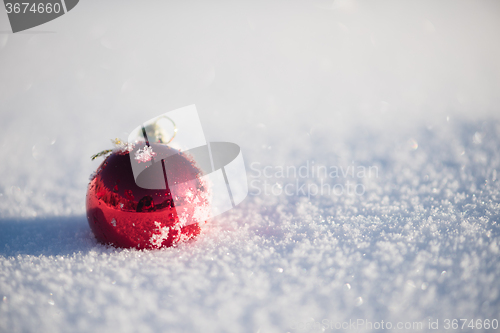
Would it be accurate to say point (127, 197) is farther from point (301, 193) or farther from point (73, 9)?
point (73, 9)

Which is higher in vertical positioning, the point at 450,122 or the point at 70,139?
the point at 70,139

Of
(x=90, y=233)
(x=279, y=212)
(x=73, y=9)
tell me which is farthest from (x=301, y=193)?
(x=73, y=9)

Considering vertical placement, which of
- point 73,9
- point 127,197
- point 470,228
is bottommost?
point 470,228
